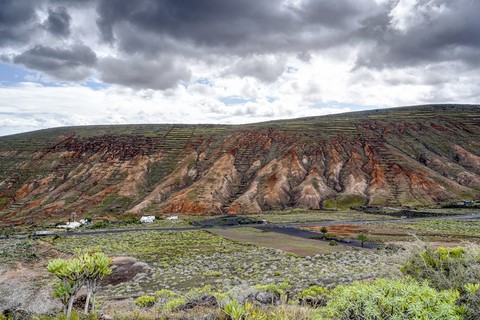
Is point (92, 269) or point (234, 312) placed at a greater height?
point (92, 269)

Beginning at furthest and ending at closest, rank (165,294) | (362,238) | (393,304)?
(362,238), (165,294), (393,304)

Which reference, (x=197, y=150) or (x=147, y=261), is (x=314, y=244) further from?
(x=197, y=150)

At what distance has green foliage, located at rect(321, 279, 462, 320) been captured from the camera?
265 inches

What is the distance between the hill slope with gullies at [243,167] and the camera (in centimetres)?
9625

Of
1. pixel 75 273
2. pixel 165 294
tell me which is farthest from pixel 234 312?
pixel 165 294

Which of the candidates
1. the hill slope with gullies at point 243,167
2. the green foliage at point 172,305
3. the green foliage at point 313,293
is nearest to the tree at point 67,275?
the green foliage at point 172,305

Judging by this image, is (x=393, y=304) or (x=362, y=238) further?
(x=362, y=238)

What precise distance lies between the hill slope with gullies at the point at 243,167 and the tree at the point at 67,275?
79.4 metres

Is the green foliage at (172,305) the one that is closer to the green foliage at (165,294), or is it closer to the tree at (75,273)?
the tree at (75,273)

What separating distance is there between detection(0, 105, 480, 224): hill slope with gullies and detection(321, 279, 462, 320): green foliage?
84470 mm

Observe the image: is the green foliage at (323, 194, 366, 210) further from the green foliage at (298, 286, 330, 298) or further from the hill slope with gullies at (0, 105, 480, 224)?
the green foliage at (298, 286, 330, 298)

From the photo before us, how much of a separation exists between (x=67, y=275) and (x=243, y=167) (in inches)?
4189

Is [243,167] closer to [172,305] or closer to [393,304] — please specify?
[172,305]

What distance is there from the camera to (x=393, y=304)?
22.5ft
